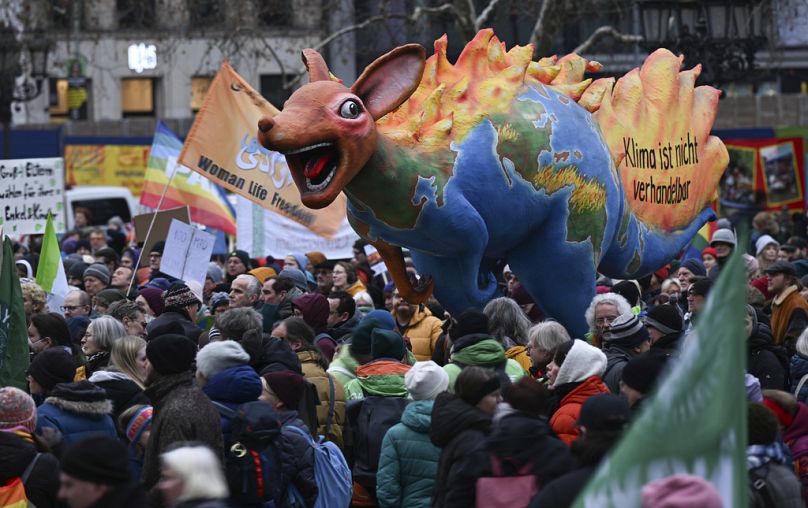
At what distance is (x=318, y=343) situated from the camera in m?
9.10

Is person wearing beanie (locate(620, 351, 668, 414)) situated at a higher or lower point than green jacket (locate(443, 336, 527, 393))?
higher

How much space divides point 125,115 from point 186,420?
41.1 metres

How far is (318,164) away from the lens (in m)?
8.33

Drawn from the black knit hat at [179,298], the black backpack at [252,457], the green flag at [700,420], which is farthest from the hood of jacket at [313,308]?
the green flag at [700,420]

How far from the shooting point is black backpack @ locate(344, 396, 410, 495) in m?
7.31

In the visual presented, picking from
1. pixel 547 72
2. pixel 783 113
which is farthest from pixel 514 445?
pixel 783 113

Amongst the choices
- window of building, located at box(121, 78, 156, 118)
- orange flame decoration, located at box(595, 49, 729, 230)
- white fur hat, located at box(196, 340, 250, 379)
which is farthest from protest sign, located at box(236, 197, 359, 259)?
window of building, located at box(121, 78, 156, 118)

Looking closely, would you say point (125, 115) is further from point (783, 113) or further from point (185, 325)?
point (185, 325)

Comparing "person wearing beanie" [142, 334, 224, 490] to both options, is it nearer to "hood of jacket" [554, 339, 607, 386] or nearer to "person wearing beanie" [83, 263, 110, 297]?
"hood of jacket" [554, 339, 607, 386]

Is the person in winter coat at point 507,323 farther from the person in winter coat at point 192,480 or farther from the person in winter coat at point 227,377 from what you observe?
the person in winter coat at point 192,480

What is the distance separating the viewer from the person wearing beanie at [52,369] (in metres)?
6.83

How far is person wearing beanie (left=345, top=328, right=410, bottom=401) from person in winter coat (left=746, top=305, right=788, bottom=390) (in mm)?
1902

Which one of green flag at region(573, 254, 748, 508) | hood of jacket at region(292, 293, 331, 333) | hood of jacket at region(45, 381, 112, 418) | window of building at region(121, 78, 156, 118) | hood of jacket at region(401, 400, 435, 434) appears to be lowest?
window of building at region(121, 78, 156, 118)

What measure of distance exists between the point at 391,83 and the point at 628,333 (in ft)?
6.57
